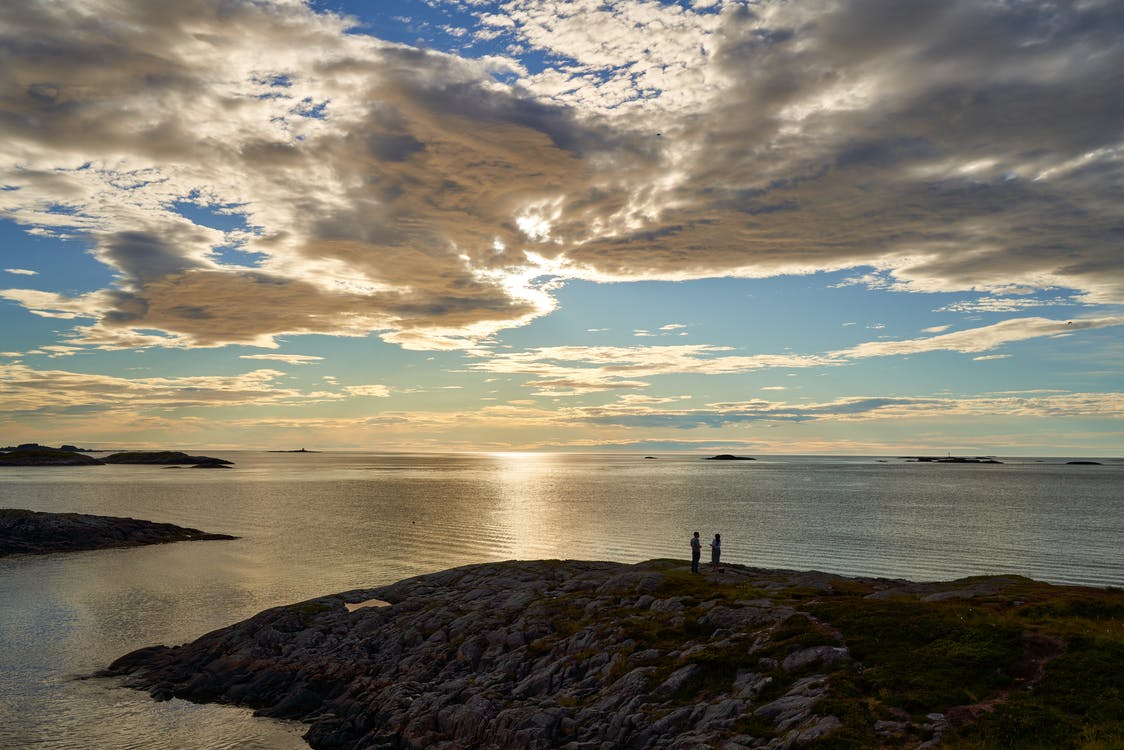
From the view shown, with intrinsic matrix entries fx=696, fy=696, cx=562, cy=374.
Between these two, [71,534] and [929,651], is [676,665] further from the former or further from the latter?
[71,534]

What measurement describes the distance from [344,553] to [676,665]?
66683mm

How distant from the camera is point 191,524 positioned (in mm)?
121250

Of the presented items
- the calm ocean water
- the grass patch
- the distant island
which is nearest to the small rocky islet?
the grass patch

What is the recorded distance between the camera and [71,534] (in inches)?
3757

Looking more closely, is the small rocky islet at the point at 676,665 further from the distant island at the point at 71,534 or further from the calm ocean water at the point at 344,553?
the distant island at the point at 71,534

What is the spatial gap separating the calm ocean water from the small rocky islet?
4376mm

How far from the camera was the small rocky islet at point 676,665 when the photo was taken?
2395 centimetres

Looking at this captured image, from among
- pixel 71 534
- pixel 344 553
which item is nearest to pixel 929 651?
pixel 344 553

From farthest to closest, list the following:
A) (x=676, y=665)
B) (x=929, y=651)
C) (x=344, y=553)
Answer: (x=344, y=553) → (x=676, y=665) → (x=929, y=651)

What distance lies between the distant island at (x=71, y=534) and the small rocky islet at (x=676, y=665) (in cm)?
5945

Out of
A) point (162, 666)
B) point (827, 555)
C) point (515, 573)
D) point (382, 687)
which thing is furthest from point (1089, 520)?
point (162, 666)

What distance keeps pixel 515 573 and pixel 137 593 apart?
3992 centimetres

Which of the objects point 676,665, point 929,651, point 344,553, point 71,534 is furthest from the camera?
point 71,534

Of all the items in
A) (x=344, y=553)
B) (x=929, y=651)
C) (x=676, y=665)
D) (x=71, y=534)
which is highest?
(x=929, y=651)
